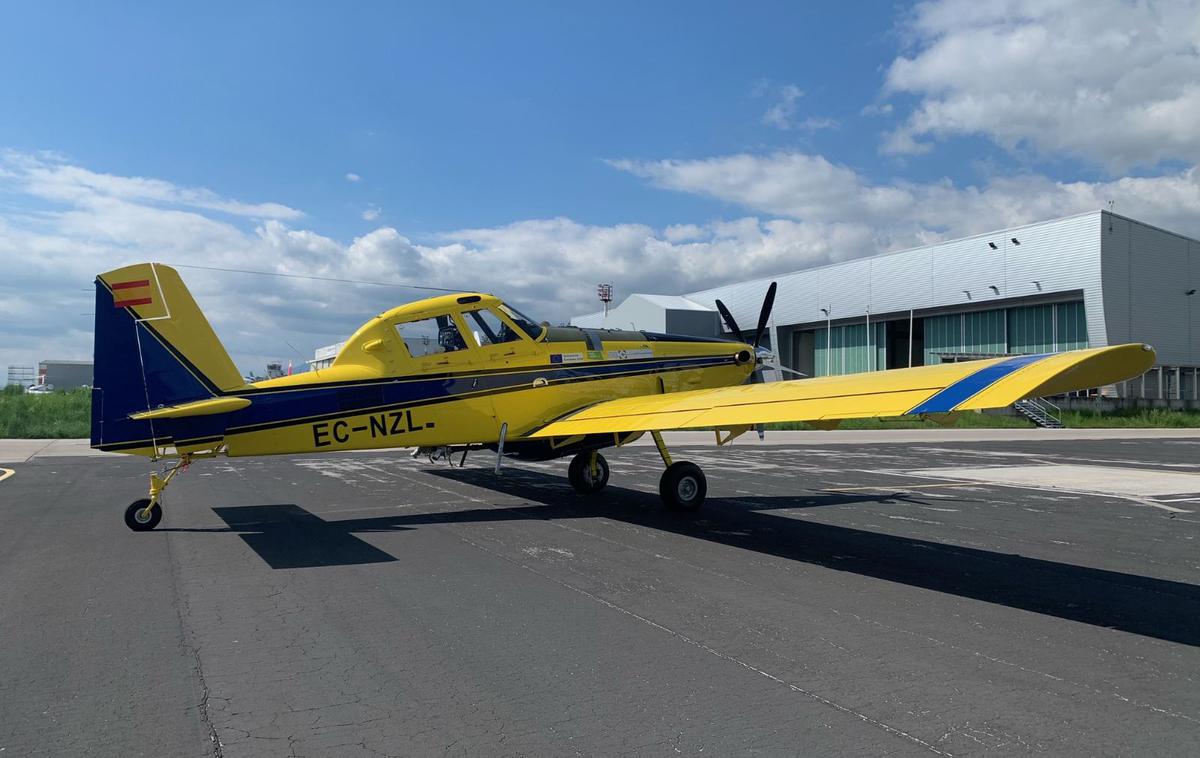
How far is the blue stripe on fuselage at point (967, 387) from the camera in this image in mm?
6598

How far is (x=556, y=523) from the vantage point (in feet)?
34.8

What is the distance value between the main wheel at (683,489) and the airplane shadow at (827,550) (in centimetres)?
24

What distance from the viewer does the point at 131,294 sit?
9953 mm

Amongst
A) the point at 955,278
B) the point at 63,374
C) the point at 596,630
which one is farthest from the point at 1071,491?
the point at 63,374

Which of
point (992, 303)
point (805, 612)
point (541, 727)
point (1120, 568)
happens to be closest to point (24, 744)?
point (541, 727)

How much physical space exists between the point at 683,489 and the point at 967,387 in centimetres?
532

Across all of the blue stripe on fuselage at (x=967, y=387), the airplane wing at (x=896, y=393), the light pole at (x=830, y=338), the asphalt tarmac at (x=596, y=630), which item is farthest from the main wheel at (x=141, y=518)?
the light pole at (x=830, y=338)

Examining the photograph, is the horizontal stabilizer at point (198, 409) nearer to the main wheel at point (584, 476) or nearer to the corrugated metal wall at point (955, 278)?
the main wheel at point (584, 476)

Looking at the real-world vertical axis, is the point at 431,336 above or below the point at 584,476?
above

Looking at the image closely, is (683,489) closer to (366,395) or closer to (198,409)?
(366,395)

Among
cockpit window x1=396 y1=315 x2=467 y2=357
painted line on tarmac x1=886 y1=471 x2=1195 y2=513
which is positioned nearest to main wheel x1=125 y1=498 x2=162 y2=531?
cockpit window x1=396 y1=315 x2=467 y2=357

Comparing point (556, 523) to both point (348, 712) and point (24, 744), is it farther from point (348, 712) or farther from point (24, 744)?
point (24, 744)

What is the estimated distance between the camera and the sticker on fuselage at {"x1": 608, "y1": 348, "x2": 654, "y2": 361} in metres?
12.6

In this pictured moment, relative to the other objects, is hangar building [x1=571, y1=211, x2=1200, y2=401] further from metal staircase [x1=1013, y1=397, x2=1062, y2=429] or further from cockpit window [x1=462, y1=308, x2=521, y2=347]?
cockpit window [x1=462, y1=308, x2=521, y2=347]
